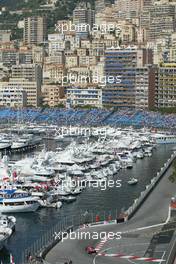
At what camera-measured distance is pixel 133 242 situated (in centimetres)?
1017

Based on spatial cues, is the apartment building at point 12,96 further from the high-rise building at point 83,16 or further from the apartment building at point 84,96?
the high-rise building at point 83,16

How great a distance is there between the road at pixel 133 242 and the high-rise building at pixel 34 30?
133 ft

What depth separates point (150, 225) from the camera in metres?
11.1

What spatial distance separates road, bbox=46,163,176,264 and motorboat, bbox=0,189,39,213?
8.77 ft

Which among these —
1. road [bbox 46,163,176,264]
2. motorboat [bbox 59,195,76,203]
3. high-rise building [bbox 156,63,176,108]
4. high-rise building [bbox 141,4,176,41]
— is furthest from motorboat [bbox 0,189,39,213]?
high-rise building [bbox 141,4,176,41]

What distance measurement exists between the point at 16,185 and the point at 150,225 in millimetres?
4782

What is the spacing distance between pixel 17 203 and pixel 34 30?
1541 inches

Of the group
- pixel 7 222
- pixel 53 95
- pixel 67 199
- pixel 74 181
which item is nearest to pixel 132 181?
pixel 74 181

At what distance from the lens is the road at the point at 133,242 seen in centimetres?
955

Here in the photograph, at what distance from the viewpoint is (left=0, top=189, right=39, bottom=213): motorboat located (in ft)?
45.9

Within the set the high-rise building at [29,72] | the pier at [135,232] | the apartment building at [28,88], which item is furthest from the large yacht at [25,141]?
the high-rise building at [29,72]

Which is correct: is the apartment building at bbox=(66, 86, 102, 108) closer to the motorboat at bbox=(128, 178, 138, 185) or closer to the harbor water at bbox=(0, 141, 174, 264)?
the harbor water at bbox=(0, 141, 174, 264)

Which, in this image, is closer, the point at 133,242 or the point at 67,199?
the point at 133,242

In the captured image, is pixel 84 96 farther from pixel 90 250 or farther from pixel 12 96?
pixel 90 250
